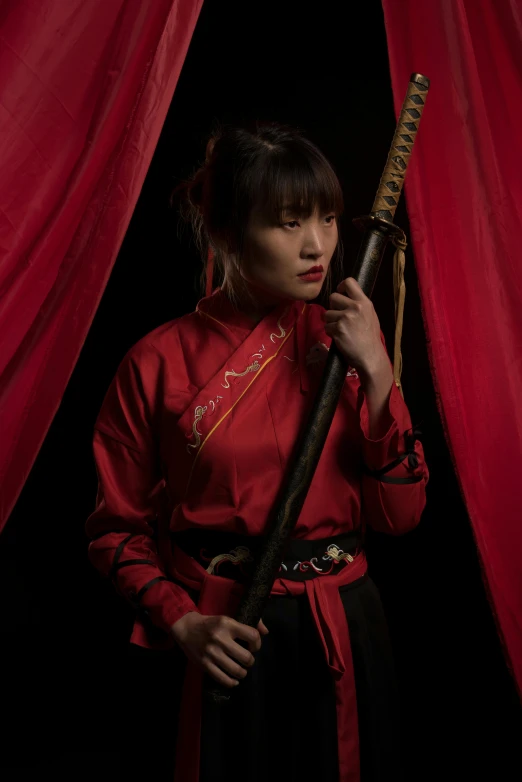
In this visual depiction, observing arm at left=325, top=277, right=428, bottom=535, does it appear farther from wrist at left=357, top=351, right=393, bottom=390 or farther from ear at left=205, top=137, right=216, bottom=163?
ear at left=205, top=137, right=216, bottom=163

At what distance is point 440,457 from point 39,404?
33.4 inches

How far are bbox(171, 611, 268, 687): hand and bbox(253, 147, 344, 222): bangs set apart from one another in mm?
572

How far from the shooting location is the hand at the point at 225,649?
1.00 m

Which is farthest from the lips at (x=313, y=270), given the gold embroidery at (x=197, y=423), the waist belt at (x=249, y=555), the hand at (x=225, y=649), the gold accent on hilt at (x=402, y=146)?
the hand at (x=225, y=649)

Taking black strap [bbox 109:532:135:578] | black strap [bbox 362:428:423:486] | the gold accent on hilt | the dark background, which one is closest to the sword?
the gold accent on hilt

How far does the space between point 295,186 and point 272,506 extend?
0.46 m

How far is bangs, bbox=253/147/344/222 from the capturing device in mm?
1086

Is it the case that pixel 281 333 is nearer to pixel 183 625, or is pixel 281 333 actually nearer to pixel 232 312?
pixel 232 312

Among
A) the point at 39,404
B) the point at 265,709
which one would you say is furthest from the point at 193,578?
the point at 39,404

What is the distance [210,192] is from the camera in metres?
1.21

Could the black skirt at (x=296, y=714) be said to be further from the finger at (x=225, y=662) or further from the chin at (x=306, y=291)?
the chin at (x=306, y=291)

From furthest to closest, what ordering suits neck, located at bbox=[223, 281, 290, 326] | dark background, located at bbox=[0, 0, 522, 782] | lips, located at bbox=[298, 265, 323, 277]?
dark background, located at bbox=[0, 0, 522, 782]
neck, located at bbox=[223, 281, 290, 326]
lips, located at bbox=[298, 265, 323, 277]

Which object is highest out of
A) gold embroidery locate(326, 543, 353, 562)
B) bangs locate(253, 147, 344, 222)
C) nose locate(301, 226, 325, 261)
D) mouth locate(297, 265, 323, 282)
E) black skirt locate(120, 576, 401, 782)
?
bangs locate(253, 147, 344, 222)

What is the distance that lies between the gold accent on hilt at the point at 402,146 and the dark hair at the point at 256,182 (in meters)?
0.09
